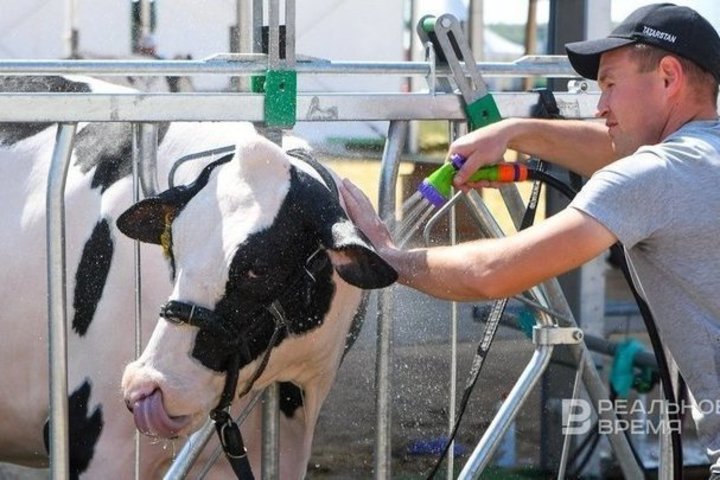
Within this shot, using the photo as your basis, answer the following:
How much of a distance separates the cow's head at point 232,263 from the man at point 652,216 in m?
0.10

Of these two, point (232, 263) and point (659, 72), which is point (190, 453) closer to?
point (232, 263)

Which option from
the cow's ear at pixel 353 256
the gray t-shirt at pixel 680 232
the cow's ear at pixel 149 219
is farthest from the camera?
the cow's ear at pixel 149 219

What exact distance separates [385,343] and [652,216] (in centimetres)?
84

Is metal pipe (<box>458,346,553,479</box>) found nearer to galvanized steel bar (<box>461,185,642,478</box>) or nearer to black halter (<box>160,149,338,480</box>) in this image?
galvanized steel bar (<box>461,185,642,478</box>)

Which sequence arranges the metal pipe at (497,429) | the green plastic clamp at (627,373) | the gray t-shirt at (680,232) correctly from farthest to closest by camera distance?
the green plastic clamp at (627,373)
the metal pipe at (497,429)
the gray t-shirt at (680,232)

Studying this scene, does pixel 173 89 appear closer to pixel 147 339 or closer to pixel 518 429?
pixel 147 339

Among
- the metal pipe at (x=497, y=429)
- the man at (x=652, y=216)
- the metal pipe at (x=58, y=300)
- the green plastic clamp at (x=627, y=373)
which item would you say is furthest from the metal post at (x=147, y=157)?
the green plastic clamp at (x=627, y=373)

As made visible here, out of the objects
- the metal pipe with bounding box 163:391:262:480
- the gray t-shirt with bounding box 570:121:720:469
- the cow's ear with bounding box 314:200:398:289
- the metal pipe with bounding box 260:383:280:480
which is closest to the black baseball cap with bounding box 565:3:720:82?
the gray t-shirt with bounding box 570:121:720:469

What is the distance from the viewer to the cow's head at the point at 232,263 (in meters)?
2.91

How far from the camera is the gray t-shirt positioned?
8.81 ft

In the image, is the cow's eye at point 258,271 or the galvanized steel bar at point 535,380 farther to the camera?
the galvanized steel bar at point 535,380

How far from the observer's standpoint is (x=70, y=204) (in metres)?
3.85

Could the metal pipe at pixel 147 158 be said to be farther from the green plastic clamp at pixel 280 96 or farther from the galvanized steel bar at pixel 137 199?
the green plastic clamp at pixel 280 96

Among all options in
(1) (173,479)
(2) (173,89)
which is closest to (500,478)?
(2) (173,89)
